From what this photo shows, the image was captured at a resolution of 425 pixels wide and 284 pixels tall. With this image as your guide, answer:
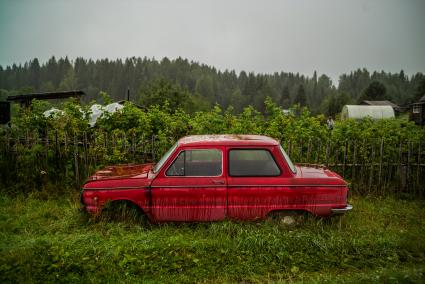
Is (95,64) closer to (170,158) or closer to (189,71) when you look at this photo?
(189,71)

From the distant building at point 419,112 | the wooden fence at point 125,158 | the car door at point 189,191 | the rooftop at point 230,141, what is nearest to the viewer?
the car door at point 189,191

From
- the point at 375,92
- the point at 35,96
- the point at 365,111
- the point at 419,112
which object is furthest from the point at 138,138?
the point at 375,92

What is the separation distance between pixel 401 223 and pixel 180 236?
4415 millimetres

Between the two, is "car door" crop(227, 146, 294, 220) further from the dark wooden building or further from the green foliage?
the dark wooden building

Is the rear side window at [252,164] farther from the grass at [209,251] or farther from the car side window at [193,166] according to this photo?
the grass at [209,251]

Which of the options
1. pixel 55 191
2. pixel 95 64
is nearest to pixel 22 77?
pixel 95 64

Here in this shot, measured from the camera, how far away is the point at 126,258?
422 centimetres

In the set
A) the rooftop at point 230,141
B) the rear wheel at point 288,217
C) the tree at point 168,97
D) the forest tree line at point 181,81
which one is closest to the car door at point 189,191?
the rooftop at point 230,141

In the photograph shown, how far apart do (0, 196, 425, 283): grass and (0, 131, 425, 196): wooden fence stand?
1684 mm

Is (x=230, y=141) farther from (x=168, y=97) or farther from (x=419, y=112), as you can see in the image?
(x=168, y=97)

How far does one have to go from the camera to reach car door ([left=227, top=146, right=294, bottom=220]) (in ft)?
16.9

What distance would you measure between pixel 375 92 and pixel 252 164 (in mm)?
71886

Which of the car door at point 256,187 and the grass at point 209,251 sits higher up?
the car door at point 256,187

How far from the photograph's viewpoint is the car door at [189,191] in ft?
16.9
